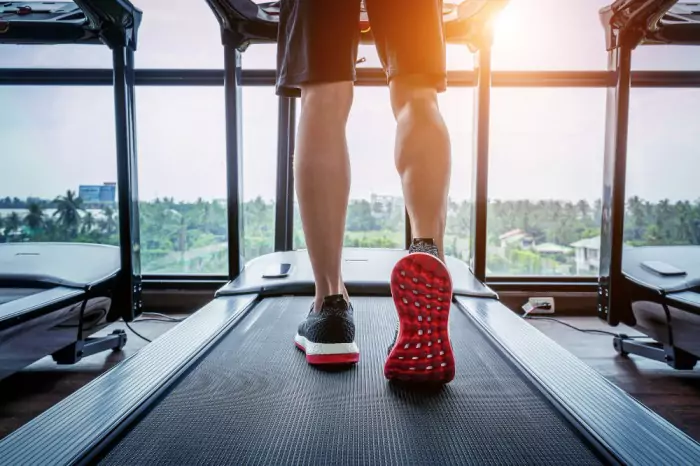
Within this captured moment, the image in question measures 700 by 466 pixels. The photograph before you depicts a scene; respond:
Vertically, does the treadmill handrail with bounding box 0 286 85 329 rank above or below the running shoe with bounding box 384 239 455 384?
below

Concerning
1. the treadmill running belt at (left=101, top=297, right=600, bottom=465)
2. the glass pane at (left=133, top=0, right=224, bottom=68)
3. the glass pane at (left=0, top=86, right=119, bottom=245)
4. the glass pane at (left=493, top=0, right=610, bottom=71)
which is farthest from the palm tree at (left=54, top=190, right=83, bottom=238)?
the glass pane at (left=493, top=0, right=610, bottom=71)

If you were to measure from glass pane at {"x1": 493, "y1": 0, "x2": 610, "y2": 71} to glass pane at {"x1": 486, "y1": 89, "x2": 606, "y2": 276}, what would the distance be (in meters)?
0.15

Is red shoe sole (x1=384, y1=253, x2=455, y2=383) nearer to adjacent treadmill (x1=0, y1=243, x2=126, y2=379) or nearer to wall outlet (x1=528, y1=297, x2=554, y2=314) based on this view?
adjacent treadmill (x1=0, y1=243, x2=126, y2=379)

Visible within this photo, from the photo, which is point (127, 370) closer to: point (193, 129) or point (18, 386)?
point (18, 386)

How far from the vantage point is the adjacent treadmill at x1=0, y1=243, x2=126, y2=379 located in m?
1.41

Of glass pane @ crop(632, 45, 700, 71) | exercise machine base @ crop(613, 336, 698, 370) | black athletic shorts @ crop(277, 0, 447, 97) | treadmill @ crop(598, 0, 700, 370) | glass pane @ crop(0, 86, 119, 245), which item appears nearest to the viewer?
black athletic shorts @ crop(277, 0, 447, 97)

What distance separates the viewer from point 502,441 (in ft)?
2.05

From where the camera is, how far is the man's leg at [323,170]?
89 centimetres

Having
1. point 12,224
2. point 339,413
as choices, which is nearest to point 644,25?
point 339,413

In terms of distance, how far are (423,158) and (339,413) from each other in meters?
0.54

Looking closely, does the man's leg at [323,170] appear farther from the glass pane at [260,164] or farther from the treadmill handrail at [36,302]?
the glass pane at [260,164]

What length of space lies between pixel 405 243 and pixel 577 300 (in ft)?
3.42

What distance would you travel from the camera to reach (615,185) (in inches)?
73.2

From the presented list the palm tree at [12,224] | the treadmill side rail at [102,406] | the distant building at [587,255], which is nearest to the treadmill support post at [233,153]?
the treadmill side rail at [102,406]
